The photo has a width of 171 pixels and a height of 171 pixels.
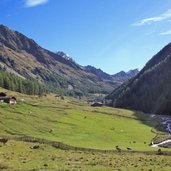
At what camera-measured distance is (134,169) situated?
46219mm

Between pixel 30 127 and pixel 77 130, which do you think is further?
pixel 77 130

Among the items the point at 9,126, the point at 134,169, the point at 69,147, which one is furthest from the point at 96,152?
the point at 9,126

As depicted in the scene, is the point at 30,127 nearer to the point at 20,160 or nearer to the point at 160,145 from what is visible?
the point at 160,145

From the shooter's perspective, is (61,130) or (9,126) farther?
(61,130)

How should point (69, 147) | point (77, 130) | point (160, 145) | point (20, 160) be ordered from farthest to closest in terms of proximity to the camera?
point (77, 130) < point (160, 145) < point (69, 147) < point (20, 160)

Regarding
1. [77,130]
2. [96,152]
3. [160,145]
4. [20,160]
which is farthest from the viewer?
[77,130]

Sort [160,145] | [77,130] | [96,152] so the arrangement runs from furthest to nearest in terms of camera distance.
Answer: [77,130], [160,145], [96,152]

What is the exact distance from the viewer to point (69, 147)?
8044cm

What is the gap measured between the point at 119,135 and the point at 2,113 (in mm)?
39762

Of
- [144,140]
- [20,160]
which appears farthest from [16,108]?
[20,160]

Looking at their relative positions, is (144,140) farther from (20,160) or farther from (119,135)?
(20,160)

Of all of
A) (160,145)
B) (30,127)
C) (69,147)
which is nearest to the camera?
(69,147)

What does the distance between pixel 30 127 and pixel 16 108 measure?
3358 cm

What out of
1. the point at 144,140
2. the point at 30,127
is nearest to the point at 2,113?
the point at 30,127
